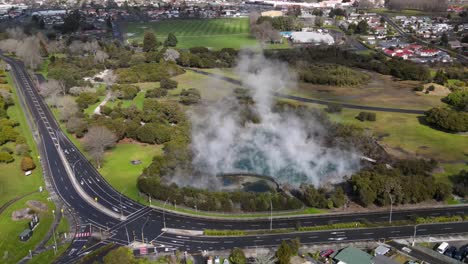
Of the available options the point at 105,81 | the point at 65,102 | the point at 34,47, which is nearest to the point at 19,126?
the point at 65,102

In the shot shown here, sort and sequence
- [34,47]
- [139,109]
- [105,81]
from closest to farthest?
[139,109]
[105,81]
[34,47]

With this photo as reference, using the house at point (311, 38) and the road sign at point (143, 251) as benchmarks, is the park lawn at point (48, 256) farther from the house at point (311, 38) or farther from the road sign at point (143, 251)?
the house at point (311, 38)

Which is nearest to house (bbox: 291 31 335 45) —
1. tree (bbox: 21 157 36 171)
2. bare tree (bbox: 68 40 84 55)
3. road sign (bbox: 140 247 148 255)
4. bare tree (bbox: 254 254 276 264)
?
bare tree (bbox: 68 40 84 55)

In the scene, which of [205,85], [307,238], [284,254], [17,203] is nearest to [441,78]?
[205,85]

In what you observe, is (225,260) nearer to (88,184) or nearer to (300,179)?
(300,179)

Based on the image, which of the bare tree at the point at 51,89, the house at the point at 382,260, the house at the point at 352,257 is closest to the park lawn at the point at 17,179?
the bare tree at the point at 51,89

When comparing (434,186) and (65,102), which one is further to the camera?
(65,102)
